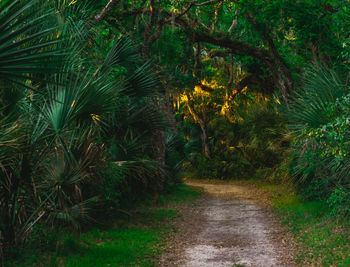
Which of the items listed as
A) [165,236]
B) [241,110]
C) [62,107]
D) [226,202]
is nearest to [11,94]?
[62,107]

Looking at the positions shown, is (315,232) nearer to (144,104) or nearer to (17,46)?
(144,104)

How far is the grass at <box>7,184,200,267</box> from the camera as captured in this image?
6188 mm

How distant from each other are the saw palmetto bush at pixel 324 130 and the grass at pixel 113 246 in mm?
3543

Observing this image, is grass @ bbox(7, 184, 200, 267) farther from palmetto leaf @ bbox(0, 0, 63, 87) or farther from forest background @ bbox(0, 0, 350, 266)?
palmetto leaf @ bbox(0, 0, 63, 87)

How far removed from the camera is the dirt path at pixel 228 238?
6.86m

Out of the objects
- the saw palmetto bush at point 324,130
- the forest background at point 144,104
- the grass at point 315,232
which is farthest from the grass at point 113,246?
the saw palmetto bush at point 324,130

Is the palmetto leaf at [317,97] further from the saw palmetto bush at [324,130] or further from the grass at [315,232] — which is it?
the grass at [315,232]

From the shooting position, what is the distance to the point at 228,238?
27.9 feet

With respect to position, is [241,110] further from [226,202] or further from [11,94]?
[11,94]

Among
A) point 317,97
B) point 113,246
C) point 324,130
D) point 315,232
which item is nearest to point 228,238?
point 315,232

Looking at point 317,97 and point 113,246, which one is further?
point 317,97

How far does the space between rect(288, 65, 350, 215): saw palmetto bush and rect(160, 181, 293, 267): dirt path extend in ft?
5.05

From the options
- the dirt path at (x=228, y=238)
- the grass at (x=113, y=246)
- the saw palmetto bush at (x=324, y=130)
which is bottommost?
the dirt path at (x=228, y=238)

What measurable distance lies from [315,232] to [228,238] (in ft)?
5.72
